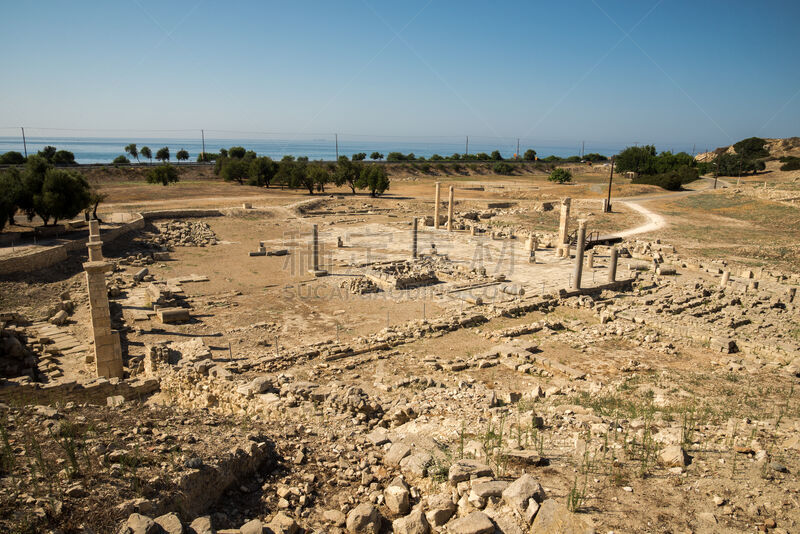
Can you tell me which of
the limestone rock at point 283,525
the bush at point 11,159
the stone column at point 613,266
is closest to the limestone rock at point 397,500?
the limestone rock at point 283,525

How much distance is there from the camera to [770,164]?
7488 centimetres

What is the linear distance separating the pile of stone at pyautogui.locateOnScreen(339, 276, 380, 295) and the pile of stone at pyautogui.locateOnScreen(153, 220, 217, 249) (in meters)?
14.4

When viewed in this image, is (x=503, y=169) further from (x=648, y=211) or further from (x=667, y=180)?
(x=648, y=211)

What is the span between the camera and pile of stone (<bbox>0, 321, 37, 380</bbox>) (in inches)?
484

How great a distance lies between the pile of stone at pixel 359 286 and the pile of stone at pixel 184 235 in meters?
14.4

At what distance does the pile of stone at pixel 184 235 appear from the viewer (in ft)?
102

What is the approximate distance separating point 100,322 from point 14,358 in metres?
2.62

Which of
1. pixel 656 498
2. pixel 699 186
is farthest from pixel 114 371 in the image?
pixel 699 186

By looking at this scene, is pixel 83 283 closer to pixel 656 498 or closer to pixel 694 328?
pixel 656 498

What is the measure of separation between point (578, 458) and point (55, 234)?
30.2m

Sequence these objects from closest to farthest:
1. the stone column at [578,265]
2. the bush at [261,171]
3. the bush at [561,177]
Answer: the stone column at [578,265], the bush at [261,171], the bush at [561,177]

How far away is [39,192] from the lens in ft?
87.2

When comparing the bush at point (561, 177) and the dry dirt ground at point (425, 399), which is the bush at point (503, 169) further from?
the dry dirt ground at point (425, 399)

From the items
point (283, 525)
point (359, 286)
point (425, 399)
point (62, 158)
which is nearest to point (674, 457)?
point (425, 399)
